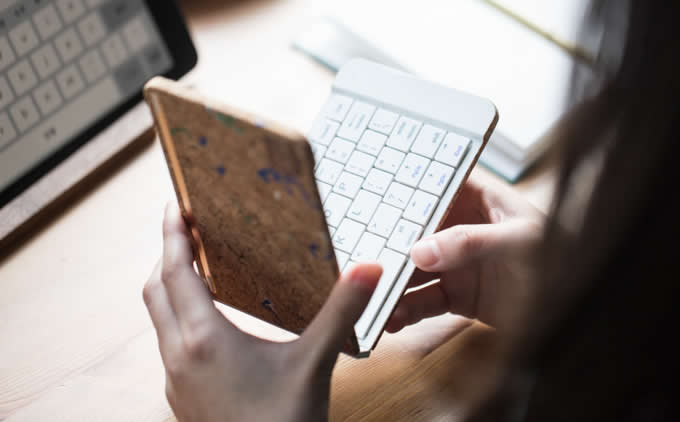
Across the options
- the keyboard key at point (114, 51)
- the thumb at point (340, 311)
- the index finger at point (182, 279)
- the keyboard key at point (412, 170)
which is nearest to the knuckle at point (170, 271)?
the index finger at point (182, 279)

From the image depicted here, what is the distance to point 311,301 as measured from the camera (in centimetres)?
43

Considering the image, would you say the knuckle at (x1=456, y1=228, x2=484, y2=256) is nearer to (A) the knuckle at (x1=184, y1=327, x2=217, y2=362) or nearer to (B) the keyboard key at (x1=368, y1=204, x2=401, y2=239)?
(B) the keyboard key at (x1=368, y1=204, x2=401, y2=239)

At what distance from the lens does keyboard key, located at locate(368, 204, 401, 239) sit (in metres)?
0.52

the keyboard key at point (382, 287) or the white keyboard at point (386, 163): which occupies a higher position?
the white keyboard at point (386, 163)

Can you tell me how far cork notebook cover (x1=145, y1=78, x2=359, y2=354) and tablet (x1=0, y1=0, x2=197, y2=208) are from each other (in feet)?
0.85

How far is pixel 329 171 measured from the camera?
0.56 metres

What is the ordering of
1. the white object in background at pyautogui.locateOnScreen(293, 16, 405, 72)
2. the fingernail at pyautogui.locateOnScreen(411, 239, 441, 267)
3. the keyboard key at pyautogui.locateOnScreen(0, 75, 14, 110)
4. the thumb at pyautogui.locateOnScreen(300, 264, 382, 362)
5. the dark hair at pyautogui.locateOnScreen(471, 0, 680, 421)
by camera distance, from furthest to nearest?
the white object in background at pyautogui.locateOnScreen(293, 16, 405, 72) < the keyboard key at pyautogui.locateOnScreen(0, 75, 14, 110) < the fingernail at pyautogui.locateOnScreen(411, 239, 441, 267) < the thumb at pyautogui.locateOnScreen(300, 264, 382, 362) < the dark hair at pyautogui.locateOnScreen(471, 0, 680, 421)

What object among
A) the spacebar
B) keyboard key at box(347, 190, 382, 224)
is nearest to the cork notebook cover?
keyboard key at box(347, 190, 382, 224)

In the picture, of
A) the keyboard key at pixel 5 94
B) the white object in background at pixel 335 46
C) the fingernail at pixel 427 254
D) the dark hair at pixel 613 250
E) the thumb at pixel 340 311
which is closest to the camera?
the dark hair at pixel 613 250

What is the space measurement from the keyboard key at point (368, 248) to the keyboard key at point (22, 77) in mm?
353

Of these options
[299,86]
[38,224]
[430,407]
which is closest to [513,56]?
[299,86]

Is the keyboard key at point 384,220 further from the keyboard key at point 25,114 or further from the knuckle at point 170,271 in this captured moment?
the keyboard key at point 25,114

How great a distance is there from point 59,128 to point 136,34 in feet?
0.42

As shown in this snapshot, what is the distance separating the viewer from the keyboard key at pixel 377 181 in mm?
543
